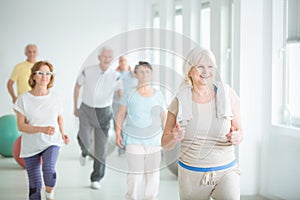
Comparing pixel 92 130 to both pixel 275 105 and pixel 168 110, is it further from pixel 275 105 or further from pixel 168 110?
pixel 275 105

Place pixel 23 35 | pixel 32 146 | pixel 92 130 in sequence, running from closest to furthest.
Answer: pixel 92 130 < pixel 32 146 < pixel 23 35

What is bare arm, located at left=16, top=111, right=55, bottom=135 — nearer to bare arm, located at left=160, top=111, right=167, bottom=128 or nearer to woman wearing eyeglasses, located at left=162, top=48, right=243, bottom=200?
bare arm, located at left=160, top=111, right=167, bottom=128

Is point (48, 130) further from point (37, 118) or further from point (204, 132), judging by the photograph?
point (204, 132)

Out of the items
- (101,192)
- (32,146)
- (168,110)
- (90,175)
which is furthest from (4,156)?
(168,110)

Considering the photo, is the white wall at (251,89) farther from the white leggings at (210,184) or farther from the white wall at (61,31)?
the white wall at (61,31)

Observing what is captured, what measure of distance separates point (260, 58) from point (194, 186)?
1.79 m

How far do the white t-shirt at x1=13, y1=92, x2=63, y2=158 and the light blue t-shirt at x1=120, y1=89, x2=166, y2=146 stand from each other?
2.63ft

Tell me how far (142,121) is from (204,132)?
339 millimetres

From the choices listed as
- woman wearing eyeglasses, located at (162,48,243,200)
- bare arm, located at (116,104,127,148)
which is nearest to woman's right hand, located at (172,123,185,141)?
woman wearing eyeglasses, located at (162,48,243,200)

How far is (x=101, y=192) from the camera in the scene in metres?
4.26

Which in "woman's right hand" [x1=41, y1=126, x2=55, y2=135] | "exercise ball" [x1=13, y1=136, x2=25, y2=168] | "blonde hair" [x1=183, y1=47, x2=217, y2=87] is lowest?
"exercise ball" [x1=13, y1=136, x2=25, y2=168]

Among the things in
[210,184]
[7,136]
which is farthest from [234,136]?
[7,136]

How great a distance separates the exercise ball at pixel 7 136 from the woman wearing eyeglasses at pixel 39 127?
1.94 meters

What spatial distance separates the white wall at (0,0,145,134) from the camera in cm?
575
